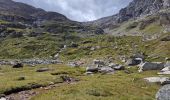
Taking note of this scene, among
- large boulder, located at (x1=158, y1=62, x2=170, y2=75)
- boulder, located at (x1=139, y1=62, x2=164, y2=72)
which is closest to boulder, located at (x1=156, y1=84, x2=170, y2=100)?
large boulder, located at (x1=158, y1=62, x2=170, y2=75)

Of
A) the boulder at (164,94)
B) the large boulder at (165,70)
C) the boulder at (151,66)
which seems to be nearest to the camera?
the boulder at (164,94)

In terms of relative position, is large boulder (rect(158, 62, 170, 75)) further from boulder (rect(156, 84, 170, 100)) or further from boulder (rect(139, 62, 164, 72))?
boulder (rect(156, 84, 170, 100))

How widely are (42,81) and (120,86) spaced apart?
1568 cm

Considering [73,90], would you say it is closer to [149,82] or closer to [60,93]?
[60,93]

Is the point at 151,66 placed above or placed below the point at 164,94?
below

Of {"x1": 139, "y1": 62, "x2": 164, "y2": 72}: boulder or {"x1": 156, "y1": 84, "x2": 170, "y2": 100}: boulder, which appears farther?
{"x1": 139, "y1": 62, "x2": 164, "y2": 72}: boulder

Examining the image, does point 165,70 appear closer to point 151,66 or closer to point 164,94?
point 151,66

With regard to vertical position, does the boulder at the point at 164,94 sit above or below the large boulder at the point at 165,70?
above

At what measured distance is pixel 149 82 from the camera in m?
63.9

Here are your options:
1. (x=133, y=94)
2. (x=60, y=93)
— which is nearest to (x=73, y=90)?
(x=60, y=93)

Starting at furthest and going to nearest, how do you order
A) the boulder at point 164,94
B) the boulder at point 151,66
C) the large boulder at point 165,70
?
the boulder at point 151,66 < the large boulder at point 165,70 < the boulder at point 164,94

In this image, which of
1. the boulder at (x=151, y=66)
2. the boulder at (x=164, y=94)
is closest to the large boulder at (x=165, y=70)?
the boulder at (x=151, y=66)

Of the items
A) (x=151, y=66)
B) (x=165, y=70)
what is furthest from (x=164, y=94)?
(x=151, y=66)

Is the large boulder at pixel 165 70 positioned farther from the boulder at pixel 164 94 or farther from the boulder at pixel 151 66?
the boulder at pixel 164 94
